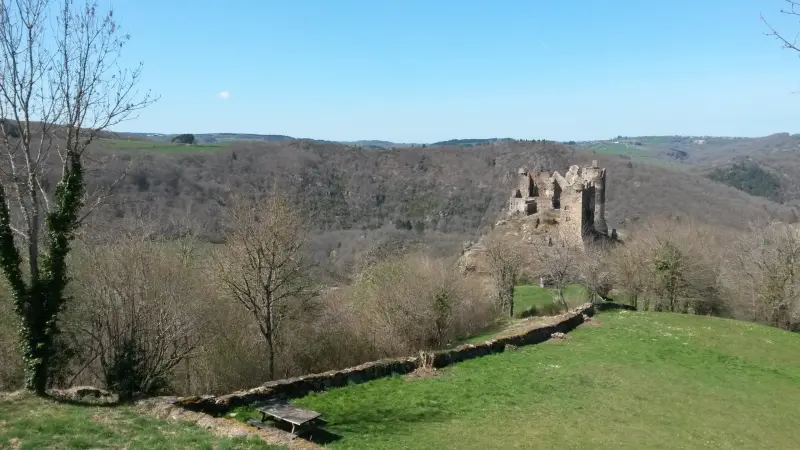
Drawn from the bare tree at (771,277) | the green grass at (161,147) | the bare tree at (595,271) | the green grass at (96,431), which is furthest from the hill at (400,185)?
the green grass at (96,431)

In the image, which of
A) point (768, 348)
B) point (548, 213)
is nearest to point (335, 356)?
point (768, 348)

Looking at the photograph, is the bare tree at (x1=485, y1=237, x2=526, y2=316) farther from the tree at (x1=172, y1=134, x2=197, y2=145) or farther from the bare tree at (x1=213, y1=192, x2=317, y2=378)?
the tree at (x1=172, y1=134, x2=197, y2=145)

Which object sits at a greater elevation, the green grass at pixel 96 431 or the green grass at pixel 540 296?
the green grass at pixel 96 431

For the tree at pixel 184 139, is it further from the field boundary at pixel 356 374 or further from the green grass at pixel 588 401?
the green grass at pixel 588 401

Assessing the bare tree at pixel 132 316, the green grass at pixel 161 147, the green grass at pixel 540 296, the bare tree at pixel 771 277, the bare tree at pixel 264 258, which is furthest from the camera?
the green grass at pixel 161 147

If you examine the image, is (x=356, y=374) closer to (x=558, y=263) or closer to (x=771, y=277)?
(x=558, y=263)

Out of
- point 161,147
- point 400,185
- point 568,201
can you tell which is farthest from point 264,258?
point 400,185
